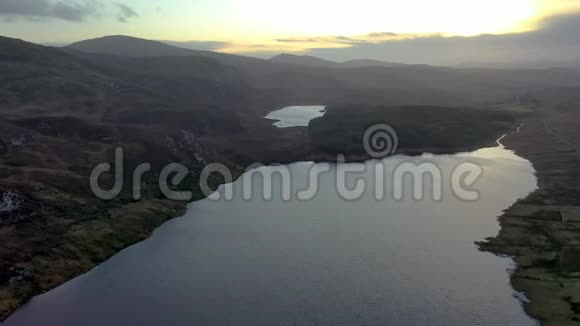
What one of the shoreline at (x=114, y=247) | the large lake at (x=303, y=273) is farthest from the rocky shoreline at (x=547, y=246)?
the shoreline at (x=114, y=247)

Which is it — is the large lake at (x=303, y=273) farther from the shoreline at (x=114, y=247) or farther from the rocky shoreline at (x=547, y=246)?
the rocky shoreline at (x=547, y=246)

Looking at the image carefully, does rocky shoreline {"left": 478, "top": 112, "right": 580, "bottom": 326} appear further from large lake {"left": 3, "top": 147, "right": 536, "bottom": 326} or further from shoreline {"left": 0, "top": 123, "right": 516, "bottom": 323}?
shoreline {"left": 0, "top": 123, "right": 516, "bottom": 323}

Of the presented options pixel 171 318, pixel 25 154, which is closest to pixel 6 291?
pixel 171 318

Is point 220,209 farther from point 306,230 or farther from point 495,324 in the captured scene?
point 495,324

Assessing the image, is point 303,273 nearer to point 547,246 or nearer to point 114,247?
point 114,247

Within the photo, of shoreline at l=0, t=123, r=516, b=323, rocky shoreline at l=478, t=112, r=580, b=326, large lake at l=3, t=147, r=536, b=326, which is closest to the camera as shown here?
large lake at l=3, t=147, r=536, b=326

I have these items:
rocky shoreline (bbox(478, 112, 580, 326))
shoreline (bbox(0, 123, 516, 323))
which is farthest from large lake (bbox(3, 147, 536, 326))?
rocky shoreline (bbox(478, 112, 580, 326))
